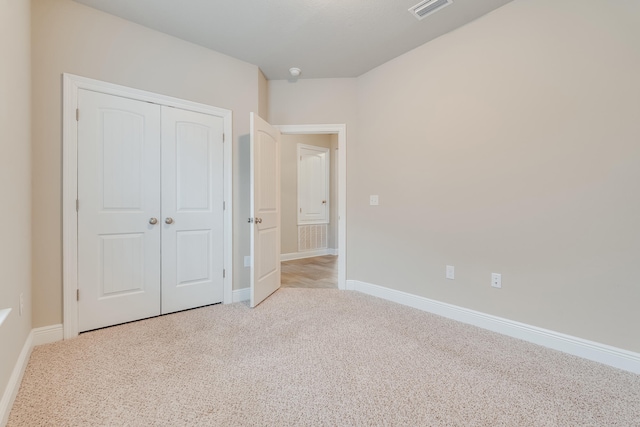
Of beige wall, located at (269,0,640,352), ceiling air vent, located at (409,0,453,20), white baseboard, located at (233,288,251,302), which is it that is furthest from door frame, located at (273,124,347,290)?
ceiling air vent, located at (409,0,453,20)

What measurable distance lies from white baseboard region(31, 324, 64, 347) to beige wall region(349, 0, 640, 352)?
2.90m

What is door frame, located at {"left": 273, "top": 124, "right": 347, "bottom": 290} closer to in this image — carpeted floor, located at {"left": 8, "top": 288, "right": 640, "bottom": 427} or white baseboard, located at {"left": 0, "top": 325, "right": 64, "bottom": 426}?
carpeted floor, located at {"left": 8, "top": 288, "right": 640, "bottom": 427}

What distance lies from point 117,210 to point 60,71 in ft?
3.61

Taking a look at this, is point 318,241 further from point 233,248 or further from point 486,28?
point 486,28

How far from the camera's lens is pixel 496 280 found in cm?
234

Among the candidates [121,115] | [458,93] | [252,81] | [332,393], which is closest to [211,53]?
[252,81]

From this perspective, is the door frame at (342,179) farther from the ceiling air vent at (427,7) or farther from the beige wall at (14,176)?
the beige wall at (14,176)

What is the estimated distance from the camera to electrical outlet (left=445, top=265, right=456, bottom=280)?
261cm

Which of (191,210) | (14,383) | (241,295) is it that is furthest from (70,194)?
(241,295)

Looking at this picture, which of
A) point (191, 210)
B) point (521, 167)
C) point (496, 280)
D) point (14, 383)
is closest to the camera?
point (14, 383)

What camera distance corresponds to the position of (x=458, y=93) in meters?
2.56

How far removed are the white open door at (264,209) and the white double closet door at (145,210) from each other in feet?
1.28

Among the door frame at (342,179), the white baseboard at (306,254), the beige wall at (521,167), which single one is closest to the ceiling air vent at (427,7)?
the beige wall at (521,167)

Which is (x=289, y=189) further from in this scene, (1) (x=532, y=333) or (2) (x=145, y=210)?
(1) (x=532, y=333)
